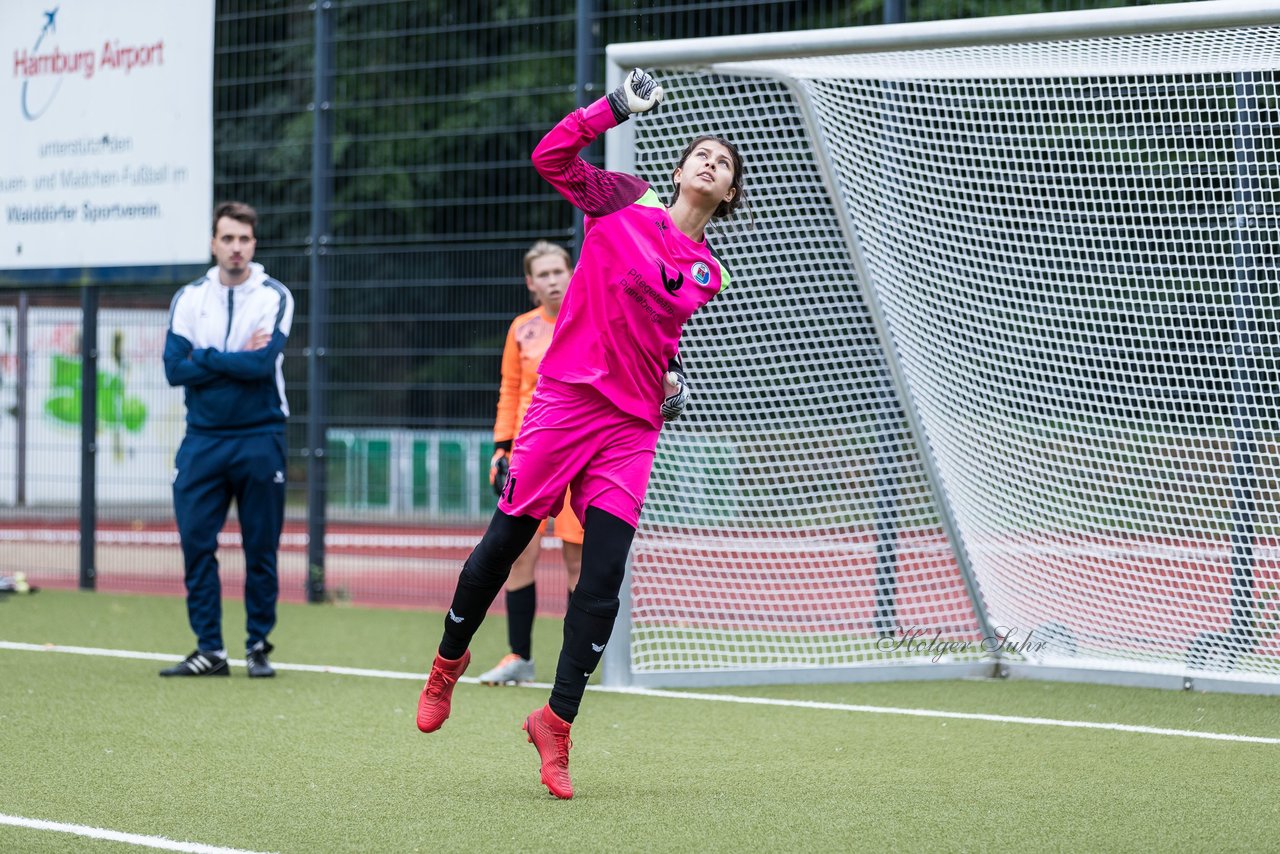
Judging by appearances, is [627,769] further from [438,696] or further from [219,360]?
[219,360]

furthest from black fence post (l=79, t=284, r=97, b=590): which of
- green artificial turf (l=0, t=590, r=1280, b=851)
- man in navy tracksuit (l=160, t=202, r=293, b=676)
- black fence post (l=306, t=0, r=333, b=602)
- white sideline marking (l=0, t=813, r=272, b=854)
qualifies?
white sideline marking (l=0, t=813, r=272, b=854)

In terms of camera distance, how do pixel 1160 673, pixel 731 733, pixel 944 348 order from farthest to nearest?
pixel 944 348
pixel 1160 673
pixel 731 733

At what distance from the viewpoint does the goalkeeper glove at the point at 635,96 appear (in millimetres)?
4707

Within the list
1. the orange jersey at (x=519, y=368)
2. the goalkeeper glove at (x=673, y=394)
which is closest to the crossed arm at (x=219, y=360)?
the orange jersey at (x=519, y=368)

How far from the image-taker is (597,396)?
488 centimetres

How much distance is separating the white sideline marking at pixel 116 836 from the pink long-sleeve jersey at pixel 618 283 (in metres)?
1.69

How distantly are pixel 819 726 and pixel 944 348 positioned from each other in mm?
2214

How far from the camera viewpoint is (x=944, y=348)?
7.67 m

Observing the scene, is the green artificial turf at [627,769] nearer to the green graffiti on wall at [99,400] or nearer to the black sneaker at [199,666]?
the black sneaker at [199,666]

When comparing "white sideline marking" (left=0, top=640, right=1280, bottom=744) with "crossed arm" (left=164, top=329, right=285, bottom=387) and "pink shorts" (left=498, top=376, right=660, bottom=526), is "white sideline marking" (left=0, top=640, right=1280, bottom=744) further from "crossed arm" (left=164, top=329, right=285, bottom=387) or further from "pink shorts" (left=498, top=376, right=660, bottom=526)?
"pink shorts" (left=498, top=376, right=660, bottom=526)

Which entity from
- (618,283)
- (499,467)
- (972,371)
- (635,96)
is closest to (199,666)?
(499,467)


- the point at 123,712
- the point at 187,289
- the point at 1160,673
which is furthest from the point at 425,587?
the point at 1160,673

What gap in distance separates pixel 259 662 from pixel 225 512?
2.33 ft

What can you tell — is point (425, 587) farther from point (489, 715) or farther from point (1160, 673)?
point (1160, 673)
